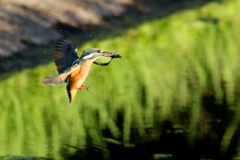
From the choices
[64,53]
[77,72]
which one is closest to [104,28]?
[64,53]

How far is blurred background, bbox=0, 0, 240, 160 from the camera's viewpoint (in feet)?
18.9

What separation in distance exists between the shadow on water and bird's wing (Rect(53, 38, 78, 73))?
388cm

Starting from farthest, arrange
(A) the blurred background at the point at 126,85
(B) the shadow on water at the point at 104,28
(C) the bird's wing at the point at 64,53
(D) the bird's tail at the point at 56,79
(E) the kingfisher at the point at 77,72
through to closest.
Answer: (B) the shadow on water at the point at 104,28 → (A) the blurred background at the point at 126,85 → (C) the bird's wing at the point at 64,53 → (E) the kingfisher at the point at 77,72 → (D) the bird's tail at the point at 56,79

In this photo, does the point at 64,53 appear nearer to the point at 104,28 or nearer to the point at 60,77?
the point at 60,77

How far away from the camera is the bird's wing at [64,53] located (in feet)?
14.7

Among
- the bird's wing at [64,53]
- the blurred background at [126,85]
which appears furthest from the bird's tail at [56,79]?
the blurred background at [126,85]

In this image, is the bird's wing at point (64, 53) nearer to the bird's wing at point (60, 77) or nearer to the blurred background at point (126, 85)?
the bird's wing at point (60, 77)

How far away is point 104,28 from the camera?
10.7 metres

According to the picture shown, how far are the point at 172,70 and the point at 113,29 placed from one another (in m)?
2.97

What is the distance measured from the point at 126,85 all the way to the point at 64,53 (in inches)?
115

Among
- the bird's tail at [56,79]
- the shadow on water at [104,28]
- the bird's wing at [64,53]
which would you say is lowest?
the bird's tail at [56,79]

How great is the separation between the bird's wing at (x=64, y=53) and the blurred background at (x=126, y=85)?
1283 mm

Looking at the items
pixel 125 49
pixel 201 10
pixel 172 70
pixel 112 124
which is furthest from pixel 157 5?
pixel 112 124

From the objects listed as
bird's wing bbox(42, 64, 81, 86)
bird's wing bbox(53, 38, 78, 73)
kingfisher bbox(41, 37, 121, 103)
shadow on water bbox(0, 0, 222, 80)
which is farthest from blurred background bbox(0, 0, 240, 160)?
bird's wing bbox(42, 64, 81, 86)
